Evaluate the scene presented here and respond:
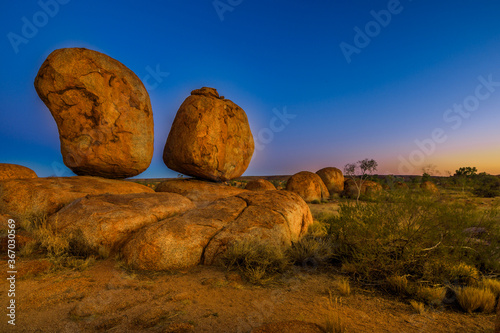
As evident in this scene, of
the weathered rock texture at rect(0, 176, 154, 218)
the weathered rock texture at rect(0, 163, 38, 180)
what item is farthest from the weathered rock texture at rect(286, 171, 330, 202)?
the weathered rock texture at rect(0, 163, 38, 180)

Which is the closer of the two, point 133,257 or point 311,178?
point 133,257

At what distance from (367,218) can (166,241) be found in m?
4.22

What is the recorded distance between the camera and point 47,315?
10.7ft

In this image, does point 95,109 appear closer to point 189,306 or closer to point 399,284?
point 189,306

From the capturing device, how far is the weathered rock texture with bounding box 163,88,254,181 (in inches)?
398

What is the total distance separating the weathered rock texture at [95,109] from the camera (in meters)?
7.69

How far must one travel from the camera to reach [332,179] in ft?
80.2

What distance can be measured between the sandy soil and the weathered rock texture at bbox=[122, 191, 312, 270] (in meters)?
0.43

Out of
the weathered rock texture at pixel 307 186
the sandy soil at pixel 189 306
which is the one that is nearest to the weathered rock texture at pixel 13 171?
the sandy soil at pixel 189 306

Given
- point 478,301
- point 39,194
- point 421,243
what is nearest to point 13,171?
point 39,194

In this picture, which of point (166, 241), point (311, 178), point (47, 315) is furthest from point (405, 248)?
point (311, 178)

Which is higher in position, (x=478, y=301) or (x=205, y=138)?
(x=205, y=138)

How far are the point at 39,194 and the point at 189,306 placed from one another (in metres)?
6.06

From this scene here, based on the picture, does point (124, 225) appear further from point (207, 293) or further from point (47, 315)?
point (207, 293)
